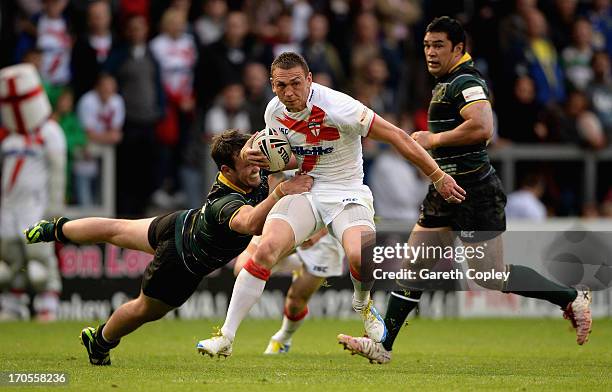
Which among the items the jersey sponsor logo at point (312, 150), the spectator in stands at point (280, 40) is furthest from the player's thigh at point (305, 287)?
the spectator in stands at point (280, 40)

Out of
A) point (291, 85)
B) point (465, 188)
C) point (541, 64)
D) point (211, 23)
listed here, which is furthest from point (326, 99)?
point (541, 64)

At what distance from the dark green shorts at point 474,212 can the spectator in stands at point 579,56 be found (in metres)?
10.2

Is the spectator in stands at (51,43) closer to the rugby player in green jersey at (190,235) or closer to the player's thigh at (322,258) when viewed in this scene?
the player's thigh at (322,258)

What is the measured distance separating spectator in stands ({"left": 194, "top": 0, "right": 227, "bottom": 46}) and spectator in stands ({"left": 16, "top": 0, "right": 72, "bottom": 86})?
2.06 m

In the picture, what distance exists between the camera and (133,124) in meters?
17.7

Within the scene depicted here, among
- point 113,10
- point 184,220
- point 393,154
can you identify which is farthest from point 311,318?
point 184,220

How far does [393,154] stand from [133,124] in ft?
12.8

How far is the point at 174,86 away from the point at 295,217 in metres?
8.89

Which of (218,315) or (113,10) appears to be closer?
(218,315)

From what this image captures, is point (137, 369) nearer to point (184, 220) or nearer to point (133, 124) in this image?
point (184, 220)

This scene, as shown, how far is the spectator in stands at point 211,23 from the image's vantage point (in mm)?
18672

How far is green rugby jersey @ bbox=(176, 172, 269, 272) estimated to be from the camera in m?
9.76

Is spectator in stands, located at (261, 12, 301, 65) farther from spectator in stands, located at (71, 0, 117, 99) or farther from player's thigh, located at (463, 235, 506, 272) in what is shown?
player's thigh, located at (463, 235, 506, 272)

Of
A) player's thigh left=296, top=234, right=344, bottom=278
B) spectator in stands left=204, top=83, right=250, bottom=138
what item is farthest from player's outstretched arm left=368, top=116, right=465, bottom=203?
spectator in stands left=204, top=83, right=250, bottom=138
